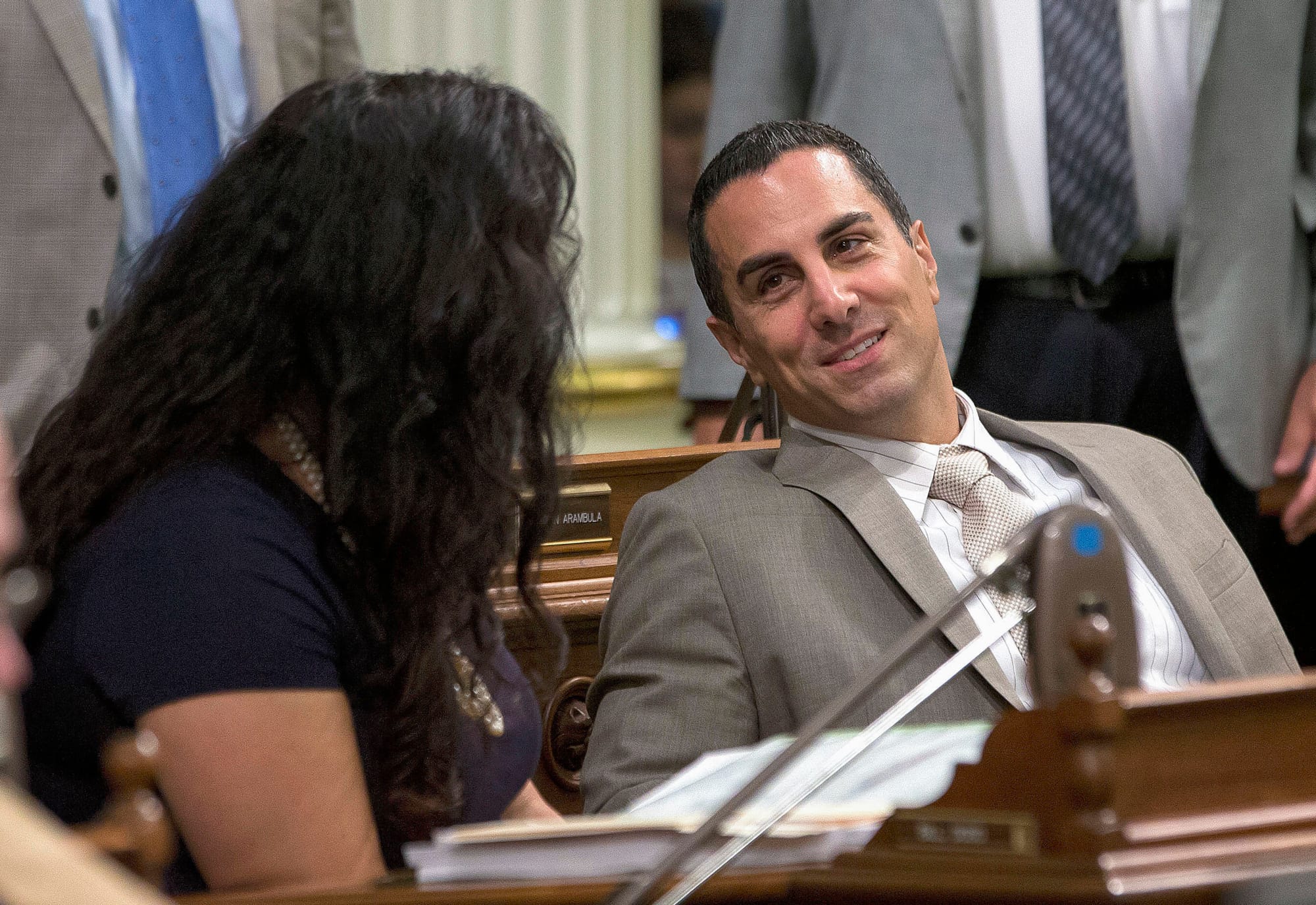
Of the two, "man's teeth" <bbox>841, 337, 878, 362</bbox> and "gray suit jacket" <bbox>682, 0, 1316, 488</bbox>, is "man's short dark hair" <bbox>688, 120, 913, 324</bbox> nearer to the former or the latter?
"man's teeth" <bbox>841, 337, 878, 362</bbox>

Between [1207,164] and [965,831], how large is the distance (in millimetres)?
1953

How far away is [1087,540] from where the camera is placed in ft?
3.00

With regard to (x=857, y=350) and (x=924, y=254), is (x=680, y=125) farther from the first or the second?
(x=857, y=350)

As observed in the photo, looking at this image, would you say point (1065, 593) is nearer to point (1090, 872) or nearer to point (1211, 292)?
point (1090, 872)

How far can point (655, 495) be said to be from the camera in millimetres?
1800

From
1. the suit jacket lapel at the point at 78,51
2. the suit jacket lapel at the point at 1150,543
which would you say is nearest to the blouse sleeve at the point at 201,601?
the suit jacket lapel at the point at 1150,543

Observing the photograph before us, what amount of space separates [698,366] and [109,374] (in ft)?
4.57

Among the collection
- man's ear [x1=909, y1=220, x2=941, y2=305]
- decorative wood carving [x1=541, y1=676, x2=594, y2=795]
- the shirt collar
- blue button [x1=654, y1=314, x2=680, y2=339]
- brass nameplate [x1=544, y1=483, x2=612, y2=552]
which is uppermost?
man's ear [x1=909, y1=220, x2=941, y2=305]

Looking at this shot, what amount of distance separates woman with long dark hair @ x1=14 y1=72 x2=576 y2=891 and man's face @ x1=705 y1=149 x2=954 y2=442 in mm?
554

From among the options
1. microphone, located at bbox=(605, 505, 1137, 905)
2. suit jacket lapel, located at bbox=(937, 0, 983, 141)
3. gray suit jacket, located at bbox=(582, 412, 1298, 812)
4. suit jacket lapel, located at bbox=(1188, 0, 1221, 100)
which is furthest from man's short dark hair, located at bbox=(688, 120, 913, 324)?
microphone, located at bbox=(605, 505, 1137, 905)

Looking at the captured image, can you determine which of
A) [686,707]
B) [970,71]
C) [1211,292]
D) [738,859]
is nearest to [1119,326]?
[1211,292]

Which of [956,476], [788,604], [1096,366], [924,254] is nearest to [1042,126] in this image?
[1096,366]

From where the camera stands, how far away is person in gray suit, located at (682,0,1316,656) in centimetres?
252

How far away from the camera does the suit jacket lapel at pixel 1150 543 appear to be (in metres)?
1.76
